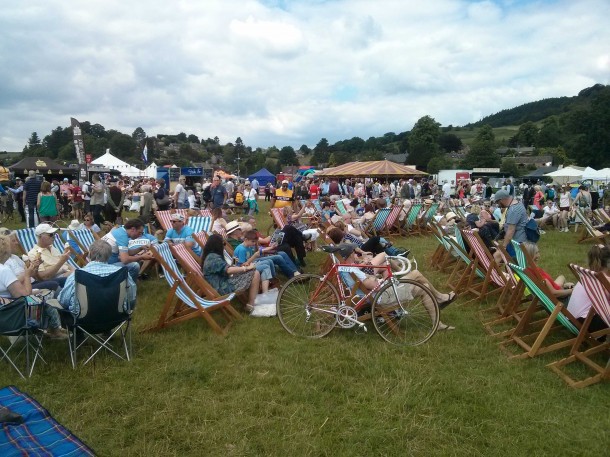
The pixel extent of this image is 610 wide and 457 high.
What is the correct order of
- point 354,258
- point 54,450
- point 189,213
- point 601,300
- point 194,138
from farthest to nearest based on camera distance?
point 194,138 → point 189,213 → point 354,258 → point 601,300 → point 54,450

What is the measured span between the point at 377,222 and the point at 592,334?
6905 mm

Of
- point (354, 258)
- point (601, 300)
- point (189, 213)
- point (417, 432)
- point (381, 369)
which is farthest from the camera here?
point (189, 213)

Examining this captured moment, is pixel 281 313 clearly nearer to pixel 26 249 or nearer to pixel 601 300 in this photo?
pixel 601 300

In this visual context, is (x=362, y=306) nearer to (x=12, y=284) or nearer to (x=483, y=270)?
(x=483, y=270)

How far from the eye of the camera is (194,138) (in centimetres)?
14400

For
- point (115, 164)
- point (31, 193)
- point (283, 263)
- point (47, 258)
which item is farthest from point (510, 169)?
point (47, 258)

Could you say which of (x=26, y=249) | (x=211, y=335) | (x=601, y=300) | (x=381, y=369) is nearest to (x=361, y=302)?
(x=381, y=369)

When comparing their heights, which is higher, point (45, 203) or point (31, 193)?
point (31, 193)

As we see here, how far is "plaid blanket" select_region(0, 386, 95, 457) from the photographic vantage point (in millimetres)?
2668

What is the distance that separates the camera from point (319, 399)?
11.0 ft

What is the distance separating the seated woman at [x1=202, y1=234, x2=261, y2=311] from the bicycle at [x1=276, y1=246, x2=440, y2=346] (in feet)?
2.49

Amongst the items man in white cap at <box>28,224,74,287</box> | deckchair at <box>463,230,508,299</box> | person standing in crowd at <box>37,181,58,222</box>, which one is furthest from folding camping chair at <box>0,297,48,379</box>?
person standing in crowd at <box>37,181,58,222</box>

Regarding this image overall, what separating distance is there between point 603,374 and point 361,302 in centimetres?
203

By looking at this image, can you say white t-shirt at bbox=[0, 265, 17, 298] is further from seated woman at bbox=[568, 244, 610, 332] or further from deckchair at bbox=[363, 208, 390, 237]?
deckchair at bbox=[363, 208, 390, 237]
